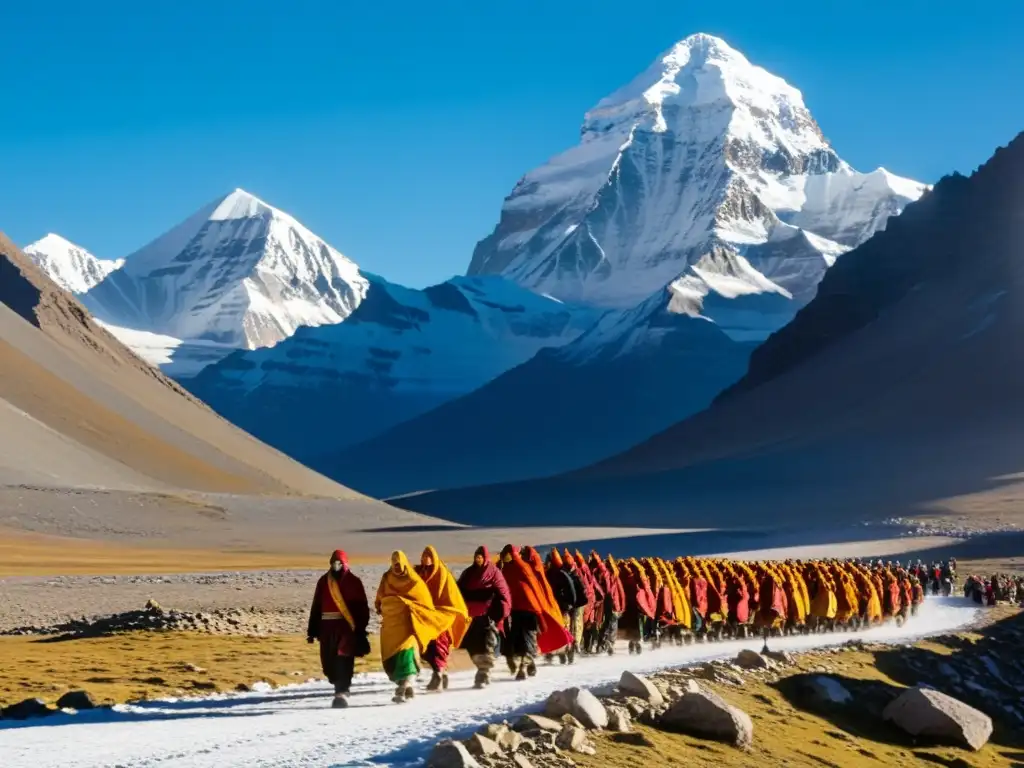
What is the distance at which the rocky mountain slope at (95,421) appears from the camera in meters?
101

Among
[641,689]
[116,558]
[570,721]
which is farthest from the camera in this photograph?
[116,558]

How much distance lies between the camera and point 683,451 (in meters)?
170

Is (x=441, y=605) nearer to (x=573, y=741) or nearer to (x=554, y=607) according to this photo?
(x=554, y=607)

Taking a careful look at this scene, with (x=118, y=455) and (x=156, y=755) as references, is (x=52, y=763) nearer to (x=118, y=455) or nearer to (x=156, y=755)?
(x=156, y=755)

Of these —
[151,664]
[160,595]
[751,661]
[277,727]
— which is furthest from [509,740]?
[160,595]

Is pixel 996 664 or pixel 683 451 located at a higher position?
pixel 683 451

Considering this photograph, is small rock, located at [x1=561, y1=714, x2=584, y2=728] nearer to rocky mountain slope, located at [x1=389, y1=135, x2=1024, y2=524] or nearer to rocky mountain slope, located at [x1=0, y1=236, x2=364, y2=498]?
rocky mountain slope, located at [x1=0, y1=236, x2=364, y2=498]

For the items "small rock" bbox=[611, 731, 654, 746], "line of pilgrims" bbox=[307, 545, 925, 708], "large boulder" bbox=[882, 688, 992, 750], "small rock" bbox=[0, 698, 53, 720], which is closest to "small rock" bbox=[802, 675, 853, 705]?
"large boulder" bbox=[882, 688, 992, 750]

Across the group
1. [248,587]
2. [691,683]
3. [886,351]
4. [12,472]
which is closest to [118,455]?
[12,472]

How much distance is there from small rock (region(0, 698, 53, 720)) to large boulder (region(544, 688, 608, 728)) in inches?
212

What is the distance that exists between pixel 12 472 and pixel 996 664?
240ft

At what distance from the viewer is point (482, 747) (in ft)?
46.4

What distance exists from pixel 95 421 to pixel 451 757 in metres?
102

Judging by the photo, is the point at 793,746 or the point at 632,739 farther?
the point at 793,746
